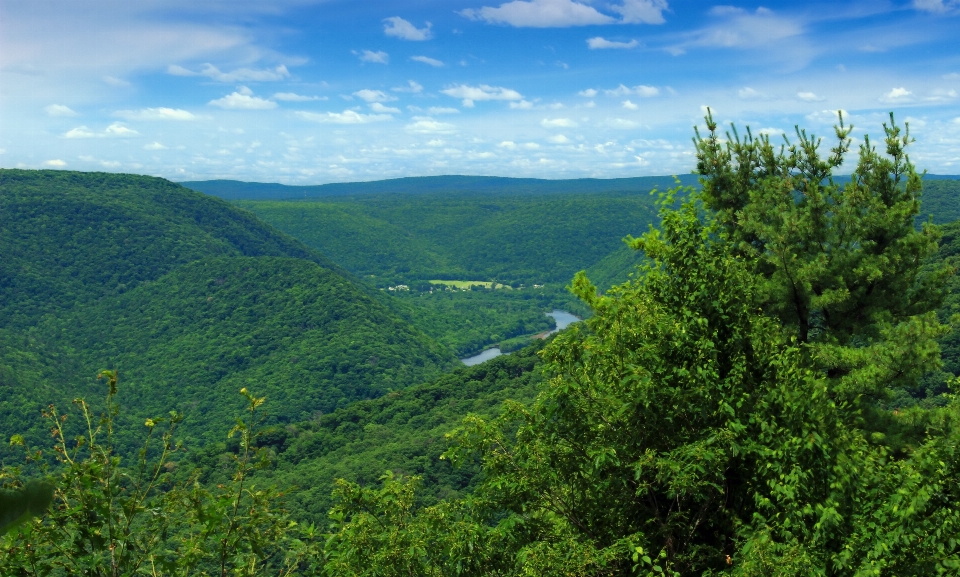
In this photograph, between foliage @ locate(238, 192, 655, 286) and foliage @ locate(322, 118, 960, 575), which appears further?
foliage @ locate(238, 192, 655, 286)

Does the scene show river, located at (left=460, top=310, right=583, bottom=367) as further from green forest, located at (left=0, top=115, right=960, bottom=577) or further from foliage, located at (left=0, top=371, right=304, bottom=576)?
foliage, located at (left=0, top=371, right=304, bottom=576)

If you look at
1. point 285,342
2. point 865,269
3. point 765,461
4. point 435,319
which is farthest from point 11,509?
point 435,319

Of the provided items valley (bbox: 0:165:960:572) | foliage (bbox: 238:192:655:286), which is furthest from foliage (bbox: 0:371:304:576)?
foliage (bbox: 238:192:655:286)

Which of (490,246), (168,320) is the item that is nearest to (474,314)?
(490,246)

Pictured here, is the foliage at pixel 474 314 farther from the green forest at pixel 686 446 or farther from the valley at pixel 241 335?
the green forest at pixel 686 446

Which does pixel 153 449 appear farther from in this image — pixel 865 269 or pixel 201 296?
pixel 865 269
